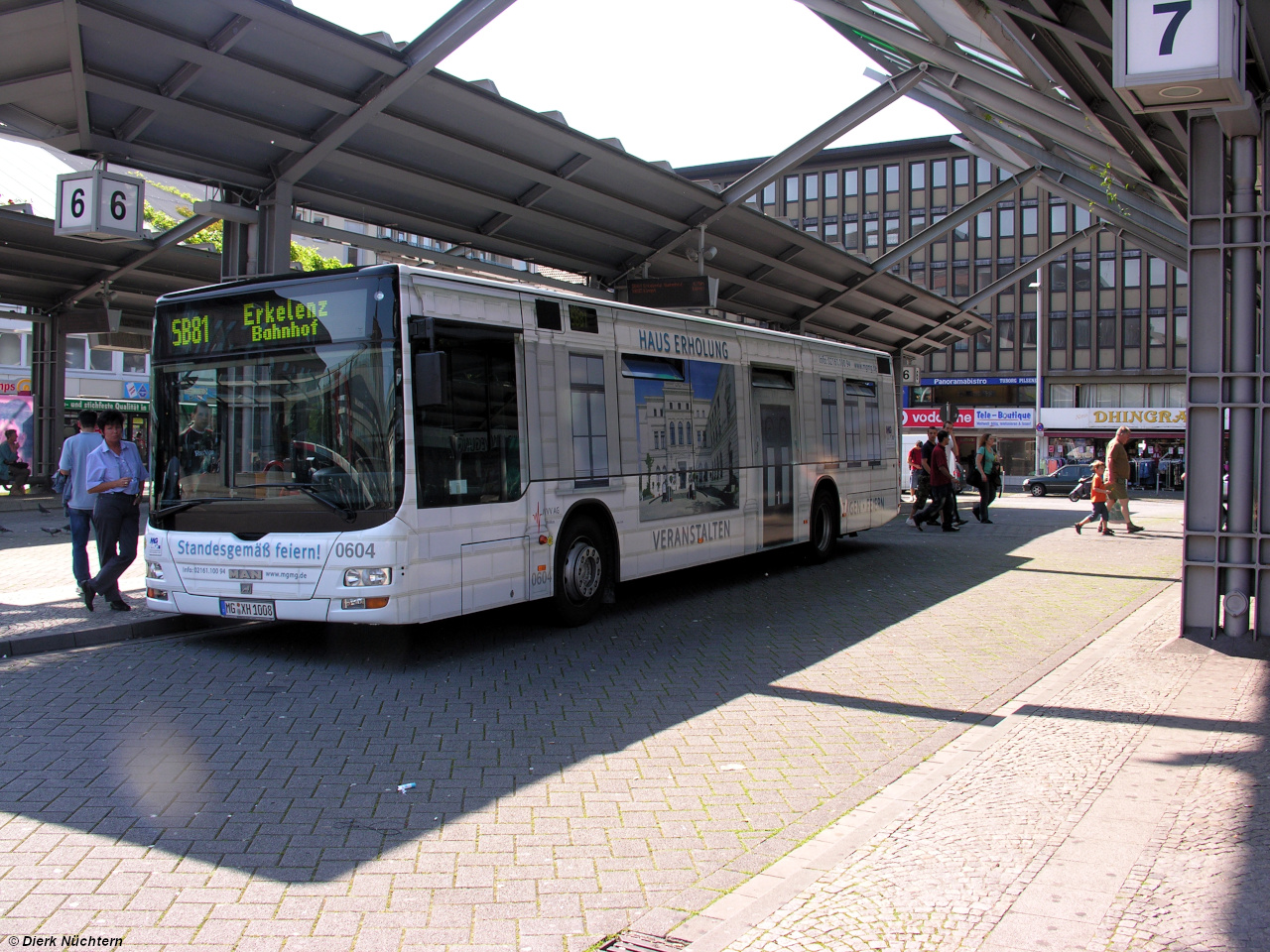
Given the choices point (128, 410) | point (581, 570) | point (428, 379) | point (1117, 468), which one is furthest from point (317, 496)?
point (128, 410)

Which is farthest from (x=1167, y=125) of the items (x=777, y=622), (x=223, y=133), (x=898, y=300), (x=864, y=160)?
(x=864, y=160)

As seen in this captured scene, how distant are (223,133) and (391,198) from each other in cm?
315

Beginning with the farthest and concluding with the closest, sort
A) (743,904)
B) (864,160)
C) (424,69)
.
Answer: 1. (864,160)
2. (424,69)
3. (743,904)

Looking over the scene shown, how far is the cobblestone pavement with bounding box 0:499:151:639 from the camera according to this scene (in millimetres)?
9164

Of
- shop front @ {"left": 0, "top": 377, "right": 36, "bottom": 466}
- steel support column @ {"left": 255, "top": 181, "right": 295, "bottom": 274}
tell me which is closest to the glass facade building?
shop front @ {"left": 0, "top": 377, "right": 36, "bottom": 466}

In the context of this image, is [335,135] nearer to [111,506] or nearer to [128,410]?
[111,506]

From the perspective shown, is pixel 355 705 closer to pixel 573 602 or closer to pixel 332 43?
pixel 573 602

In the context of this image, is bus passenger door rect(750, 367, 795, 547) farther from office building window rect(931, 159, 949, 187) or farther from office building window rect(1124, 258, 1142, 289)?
office building window rect(931, 159, 949, 187)

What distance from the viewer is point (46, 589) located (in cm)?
1133

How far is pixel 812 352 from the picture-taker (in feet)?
49.5

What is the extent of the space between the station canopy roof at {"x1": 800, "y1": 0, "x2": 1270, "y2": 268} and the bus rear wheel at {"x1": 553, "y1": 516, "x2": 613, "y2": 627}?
5.46 m

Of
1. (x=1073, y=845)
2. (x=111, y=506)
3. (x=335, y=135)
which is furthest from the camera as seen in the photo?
(x=335, y=135)

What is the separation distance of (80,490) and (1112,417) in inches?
2463

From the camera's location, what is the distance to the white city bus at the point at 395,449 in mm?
7844
